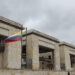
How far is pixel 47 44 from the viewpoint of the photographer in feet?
72.0

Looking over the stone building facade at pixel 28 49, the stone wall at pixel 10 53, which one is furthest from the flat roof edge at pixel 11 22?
the stone wall at pixel 10 53

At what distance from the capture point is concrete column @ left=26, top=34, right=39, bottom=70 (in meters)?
18.9

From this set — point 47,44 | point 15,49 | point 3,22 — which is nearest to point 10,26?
point 3,22

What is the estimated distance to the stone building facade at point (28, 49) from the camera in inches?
645

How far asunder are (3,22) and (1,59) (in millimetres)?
4127

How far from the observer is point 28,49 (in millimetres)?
19609

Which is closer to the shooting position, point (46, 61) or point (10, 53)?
point (10, 53)

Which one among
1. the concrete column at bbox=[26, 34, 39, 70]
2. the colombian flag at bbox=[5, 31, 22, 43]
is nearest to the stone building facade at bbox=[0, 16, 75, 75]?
the concrete column at bbox=[26, 34, 39, 70]

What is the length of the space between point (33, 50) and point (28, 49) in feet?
2.81

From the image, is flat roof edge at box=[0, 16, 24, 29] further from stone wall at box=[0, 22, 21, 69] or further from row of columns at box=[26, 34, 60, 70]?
row of columns at box=[26, 34, 60, 70]

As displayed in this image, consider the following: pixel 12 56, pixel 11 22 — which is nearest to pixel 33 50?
pixel 12 56

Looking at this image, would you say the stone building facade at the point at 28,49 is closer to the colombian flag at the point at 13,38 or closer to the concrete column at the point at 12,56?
the concrete column at the point at 12,56

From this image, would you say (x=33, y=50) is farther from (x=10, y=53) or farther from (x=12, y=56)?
(x=10, y=53)

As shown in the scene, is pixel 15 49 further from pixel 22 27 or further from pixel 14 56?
pixel 22 27
